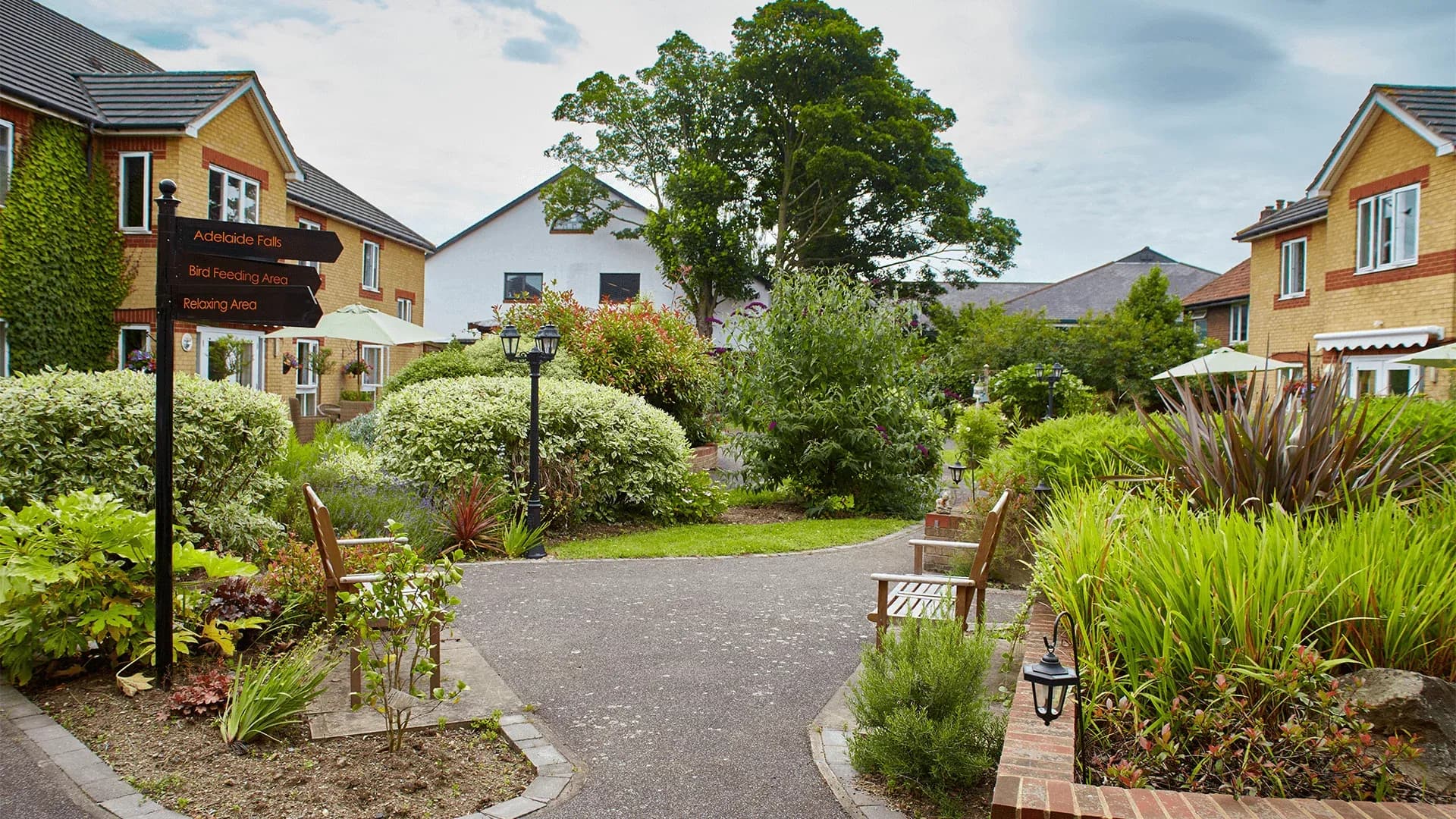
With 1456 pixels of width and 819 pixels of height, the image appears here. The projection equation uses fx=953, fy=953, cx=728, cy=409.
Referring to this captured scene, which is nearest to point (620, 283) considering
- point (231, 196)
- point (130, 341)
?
point (231, 196)

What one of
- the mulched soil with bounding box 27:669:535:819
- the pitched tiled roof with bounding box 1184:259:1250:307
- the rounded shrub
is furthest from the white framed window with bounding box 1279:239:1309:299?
the mulched soil with bounding box 27:669:535:819

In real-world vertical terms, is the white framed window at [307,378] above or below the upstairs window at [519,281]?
below

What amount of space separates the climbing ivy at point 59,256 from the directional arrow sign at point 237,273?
49.8 feet

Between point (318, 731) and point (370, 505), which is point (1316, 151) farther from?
point (318, 731)

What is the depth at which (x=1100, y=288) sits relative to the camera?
5606 centimetres

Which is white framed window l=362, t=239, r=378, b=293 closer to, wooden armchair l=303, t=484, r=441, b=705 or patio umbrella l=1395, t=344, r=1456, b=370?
wooden armchair l=303, t=484, r=441, b=705

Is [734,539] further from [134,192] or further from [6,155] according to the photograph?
[134,192]

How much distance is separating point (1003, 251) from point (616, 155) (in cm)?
1634

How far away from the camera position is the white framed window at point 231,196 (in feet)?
67.7

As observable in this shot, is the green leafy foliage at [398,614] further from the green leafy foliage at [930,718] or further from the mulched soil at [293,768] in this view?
the green leafy foliage at [930,718]

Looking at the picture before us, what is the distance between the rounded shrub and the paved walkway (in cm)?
217

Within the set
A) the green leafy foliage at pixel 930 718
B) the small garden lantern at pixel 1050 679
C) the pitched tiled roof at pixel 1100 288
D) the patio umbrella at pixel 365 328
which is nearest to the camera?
the small garden lantern at pixel 1050 679

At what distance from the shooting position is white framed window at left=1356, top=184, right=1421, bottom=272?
19250 mm

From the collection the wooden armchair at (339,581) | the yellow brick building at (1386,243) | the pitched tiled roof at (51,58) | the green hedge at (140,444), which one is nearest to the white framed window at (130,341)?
the pitched tiled roof at (51,58)
